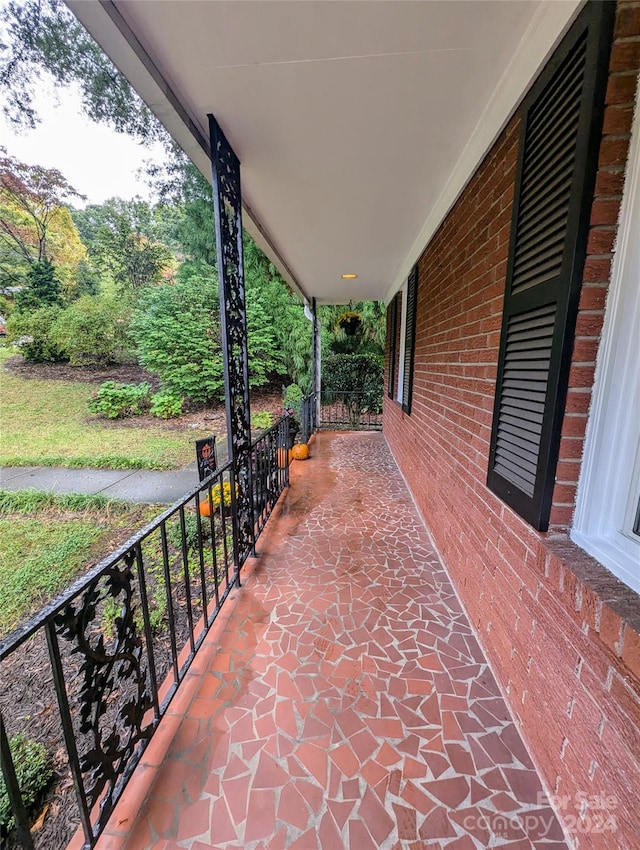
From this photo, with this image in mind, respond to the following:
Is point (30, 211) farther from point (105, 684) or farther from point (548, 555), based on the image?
point (548, 555)

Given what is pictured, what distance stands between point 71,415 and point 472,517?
9987 millimetres

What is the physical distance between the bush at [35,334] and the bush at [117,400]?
8.67 ft

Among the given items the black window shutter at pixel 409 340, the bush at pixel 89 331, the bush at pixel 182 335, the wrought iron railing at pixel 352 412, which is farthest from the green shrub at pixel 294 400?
the bush at pixel 89 331

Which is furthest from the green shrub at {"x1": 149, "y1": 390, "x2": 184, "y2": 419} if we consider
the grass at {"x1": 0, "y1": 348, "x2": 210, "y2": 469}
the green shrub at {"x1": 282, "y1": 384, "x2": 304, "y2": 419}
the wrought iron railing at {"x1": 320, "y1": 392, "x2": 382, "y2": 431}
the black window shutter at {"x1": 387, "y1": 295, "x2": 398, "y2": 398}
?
the black window shutter at {"x1": 387, "y1": 295, "x2": 398, "y2": 398}

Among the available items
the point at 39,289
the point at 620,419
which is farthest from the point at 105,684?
the point at 39,289

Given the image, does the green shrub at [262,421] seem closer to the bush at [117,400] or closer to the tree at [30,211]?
the bush at [117,400]

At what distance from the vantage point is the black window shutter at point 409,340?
330 cm

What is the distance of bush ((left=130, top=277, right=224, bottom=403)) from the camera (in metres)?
8.44

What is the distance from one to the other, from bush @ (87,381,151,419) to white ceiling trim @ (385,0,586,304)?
29.0 feet

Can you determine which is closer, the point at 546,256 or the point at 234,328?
the point at 546,256

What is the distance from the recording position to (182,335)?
28.1 feet

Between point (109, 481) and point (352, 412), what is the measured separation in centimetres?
492

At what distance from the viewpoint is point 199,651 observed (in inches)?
59.5

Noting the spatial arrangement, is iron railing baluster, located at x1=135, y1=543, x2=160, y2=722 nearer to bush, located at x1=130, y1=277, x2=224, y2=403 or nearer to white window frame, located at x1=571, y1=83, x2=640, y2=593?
white window frame, located at x1=571, y1=83, x2=640, y2=593
